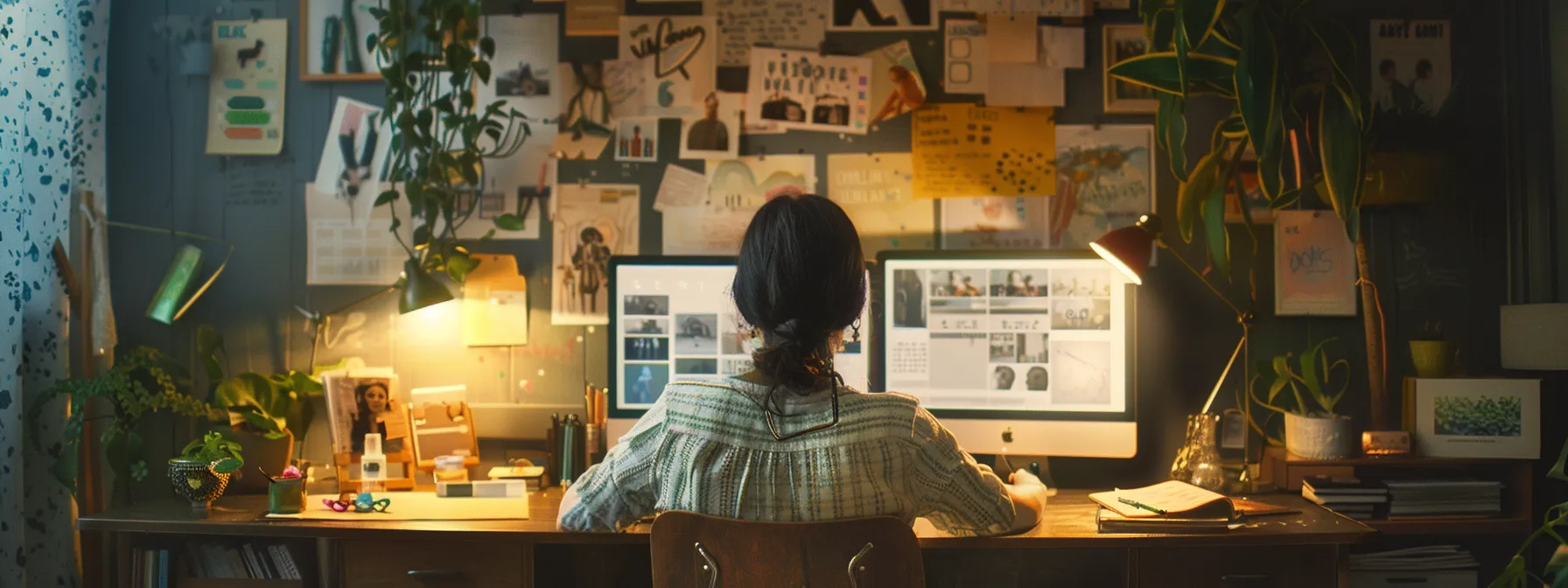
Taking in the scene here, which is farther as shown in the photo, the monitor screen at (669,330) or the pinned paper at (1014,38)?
the pinned paper at (1014,38)

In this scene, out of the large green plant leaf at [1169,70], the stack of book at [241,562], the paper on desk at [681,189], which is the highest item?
the large green plant leaf at [1169,70]

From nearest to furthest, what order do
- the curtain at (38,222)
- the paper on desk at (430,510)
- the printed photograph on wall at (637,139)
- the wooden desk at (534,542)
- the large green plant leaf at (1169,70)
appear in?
1. the wooden desk at (534,542)
2. the paper on desk at (430,510)
3. the large green plant leaf at (1169,70)
4. the curtain at (38,222)
5. the printed photograph on wall at (637,139)

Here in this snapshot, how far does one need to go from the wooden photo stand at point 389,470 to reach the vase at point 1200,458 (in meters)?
1.57

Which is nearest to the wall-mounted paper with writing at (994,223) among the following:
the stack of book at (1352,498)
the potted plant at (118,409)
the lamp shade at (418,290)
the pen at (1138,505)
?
the pen at (1138,505)

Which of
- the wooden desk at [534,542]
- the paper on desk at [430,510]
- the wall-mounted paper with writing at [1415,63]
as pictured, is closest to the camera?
the wooden desk at [534,542]

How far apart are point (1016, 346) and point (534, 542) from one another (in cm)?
98

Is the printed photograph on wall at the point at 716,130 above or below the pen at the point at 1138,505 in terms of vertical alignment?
above

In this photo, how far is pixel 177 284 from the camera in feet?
7.82

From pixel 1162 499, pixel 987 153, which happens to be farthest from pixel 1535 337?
pixel 987 153

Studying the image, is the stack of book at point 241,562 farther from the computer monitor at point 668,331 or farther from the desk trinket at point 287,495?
the computer monitor at point 668,331

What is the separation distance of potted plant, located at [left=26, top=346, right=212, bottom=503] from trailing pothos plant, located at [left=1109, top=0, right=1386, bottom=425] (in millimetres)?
2050

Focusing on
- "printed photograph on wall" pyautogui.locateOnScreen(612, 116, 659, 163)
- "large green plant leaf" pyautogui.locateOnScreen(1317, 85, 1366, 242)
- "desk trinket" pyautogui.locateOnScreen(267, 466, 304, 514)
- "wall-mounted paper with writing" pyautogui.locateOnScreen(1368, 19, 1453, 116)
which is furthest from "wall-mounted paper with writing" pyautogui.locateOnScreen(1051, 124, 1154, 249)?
"desk trinket" pyautogui.locateOnScreen(267, 466, 304, 514)

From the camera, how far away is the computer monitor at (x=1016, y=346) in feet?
6.88

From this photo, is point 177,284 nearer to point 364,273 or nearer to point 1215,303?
point 364,273
